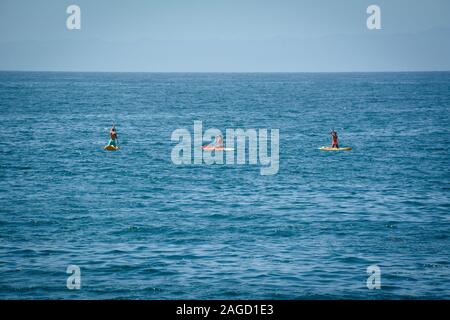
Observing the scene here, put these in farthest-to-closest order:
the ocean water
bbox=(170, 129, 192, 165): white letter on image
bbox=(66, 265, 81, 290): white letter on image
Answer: bbox=(170, 129, 192, 165): white letter on image → the ocean water → bbox=(66, 265, 81, 290): white letter on image

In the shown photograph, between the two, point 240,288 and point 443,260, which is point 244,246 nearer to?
point 240,288

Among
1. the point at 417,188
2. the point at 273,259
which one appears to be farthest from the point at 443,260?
the point at 417,188

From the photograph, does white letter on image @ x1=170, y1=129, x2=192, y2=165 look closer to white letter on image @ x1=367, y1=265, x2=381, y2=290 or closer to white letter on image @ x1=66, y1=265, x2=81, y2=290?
white letter on image @ x1=66, y1=265, x2=81, y2=290

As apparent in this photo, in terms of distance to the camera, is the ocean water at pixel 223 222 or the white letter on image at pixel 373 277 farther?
the ocean water at pixel 223 222

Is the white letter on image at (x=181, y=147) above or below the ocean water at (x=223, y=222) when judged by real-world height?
above

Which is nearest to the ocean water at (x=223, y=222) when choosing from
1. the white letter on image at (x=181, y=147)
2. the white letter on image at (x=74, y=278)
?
the white letter on image at (x=74, y=278)

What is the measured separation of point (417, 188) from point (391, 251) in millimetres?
16861

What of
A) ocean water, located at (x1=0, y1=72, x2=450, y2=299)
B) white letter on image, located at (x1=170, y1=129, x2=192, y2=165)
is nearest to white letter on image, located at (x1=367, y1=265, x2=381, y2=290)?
ocean water, located at (x1=0, y1=72, x2=450, y2=299)

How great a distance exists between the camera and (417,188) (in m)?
47.2

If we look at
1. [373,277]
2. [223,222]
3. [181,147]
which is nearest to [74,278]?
[223,222]

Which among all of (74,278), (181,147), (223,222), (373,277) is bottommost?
(373,277)

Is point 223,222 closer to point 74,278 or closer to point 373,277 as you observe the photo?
point 373,277

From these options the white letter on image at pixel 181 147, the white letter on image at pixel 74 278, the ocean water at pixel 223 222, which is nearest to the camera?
Answer: the white letter on image at pixel 74 278

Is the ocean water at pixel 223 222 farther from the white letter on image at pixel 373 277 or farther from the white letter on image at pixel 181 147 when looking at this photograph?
the white letter on image at pixel 181 147
